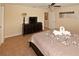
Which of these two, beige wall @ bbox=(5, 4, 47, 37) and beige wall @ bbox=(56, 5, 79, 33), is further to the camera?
beige wall @ bbox=(5, 4, 47, 37)

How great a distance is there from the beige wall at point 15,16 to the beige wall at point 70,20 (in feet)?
4.87

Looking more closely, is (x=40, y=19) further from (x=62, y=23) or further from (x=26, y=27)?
(x=62, y=23)

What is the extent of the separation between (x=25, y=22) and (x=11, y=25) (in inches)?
44.5

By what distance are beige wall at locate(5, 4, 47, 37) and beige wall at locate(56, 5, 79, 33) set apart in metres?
1.48

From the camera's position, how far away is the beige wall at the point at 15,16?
537cm

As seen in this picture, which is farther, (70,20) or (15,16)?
(15,16)

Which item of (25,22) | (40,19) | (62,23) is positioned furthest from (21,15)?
(62,23)

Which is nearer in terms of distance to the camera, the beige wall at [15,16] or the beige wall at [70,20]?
the beige wall at [70,20]

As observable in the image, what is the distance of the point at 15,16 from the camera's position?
19.1 ft

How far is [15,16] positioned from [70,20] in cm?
257

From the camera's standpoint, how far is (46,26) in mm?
6887

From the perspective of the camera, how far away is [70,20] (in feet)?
17.9

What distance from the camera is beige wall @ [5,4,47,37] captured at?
17.6ft

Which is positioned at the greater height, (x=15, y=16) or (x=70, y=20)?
(x=15, y=16)
